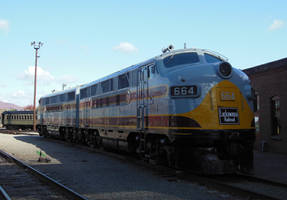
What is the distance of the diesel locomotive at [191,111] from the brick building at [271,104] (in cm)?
556

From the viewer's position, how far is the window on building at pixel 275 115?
15.9 metres

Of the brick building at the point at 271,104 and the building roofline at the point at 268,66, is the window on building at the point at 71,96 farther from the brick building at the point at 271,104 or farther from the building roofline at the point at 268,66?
the brick building at the point at 271,104

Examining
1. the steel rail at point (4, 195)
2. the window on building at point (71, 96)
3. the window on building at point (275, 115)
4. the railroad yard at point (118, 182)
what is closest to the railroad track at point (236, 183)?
the railroad yard at point (118, 182)

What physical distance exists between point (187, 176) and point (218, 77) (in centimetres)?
312

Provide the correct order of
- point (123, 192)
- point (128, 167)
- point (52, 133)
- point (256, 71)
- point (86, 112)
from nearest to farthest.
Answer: point (123, 192), point (128, 167), point (256, 71), point (86, 112), point (52, 133)

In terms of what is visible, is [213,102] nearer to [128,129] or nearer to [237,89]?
[237,89]

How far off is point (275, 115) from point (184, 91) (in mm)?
8398

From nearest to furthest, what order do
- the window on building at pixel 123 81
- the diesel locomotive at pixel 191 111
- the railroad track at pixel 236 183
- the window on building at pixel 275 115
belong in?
the railroad track at pixel 236 183 < the diesel locomotive at pixel 191 111 < the window on building at pixel 123 81 < the window on building at pixel 275 115

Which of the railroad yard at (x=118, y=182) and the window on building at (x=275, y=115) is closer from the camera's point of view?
the railroad yard at (x=118, y=182)

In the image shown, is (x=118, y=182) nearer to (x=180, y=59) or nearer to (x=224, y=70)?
(x=180, y=59)

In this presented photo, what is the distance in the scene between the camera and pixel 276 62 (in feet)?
51.3

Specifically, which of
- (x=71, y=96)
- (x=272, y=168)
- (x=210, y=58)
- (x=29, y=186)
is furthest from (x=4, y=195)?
(x=71, y=96)

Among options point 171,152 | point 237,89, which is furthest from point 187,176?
point 237,89

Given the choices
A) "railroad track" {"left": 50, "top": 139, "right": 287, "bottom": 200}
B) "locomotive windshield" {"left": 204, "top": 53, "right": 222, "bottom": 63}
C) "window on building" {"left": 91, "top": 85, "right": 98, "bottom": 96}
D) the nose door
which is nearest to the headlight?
"locomotive windshield" {"left": 204, "top": 53, "right": 222, "bottom": 63}
